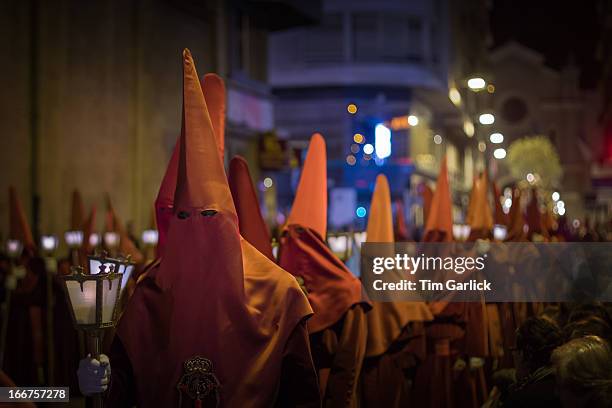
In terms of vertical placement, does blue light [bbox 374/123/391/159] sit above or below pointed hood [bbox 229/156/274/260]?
above

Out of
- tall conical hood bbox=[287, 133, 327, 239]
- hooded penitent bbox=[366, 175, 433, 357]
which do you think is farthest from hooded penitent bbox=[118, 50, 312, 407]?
hooded penitent bbox=[366, 175, 433, 357]

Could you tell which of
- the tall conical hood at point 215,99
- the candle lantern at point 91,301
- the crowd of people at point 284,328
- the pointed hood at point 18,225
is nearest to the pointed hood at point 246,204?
the crowd of people at point 284,328

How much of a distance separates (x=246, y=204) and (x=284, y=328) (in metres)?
1.06

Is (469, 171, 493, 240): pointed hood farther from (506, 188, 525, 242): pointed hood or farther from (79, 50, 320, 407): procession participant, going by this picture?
(79, 50, 320, 407): procession participant

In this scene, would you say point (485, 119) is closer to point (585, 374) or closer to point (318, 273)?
point (318, 273)

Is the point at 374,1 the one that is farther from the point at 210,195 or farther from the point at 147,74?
the point at 210,195

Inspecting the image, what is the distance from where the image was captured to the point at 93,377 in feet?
12.4

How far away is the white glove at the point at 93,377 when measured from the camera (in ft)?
12.3

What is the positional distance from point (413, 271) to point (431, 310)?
0.77 meters

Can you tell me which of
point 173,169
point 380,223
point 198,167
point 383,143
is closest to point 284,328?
point 198,167

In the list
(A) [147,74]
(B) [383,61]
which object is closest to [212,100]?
(A) [147,74]

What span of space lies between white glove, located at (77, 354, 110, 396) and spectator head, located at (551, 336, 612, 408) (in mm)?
1958

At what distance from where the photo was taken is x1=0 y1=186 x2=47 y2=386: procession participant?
9.29m

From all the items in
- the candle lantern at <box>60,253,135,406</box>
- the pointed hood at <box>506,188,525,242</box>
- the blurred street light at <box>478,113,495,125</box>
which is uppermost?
the blurred street light at <box>478,113,495,125</box>
